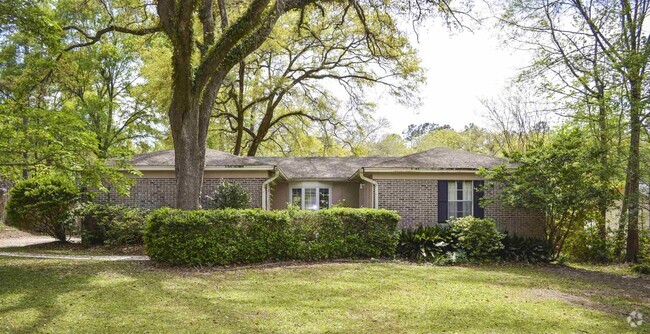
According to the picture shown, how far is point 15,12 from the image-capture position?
8.65m

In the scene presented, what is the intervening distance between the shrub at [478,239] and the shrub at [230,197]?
711 centimetres

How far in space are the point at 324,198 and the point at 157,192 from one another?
21.7 feet

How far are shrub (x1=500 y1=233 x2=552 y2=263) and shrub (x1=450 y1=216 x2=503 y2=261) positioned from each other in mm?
509

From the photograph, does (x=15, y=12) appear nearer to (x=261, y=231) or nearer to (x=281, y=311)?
(x=261, y=231)

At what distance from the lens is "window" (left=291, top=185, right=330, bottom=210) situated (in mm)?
18781

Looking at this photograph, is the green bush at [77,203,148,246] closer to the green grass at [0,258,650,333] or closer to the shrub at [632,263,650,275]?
the green grass at [0,258,650,333]

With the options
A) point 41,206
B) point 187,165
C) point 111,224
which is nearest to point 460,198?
point 187,165

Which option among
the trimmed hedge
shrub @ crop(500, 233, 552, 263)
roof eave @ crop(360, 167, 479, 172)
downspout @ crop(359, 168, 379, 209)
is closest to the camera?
the trimmed hedge

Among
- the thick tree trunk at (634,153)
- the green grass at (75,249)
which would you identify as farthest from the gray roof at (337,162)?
the thick tree trunk at (634,153)

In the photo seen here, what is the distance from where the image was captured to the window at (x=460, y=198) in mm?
15984

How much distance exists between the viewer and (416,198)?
16.0 m

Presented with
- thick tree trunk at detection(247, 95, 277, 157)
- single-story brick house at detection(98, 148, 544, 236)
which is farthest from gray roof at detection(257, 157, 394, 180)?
thick tree trunk at detection(247, 95, 277, 157)

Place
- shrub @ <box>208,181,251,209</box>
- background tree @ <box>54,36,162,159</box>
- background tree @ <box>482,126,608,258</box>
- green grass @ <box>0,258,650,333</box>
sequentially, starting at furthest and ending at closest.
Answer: background tree @ <box>54,36,162,159</box> → shrub @ <box>208,181,251,209</box> → background tree @ <box>482,126,608,258</box> → green grass @ <box>0,258,650,333</box>

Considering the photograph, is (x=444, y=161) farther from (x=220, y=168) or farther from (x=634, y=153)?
(x=220, y=168)
